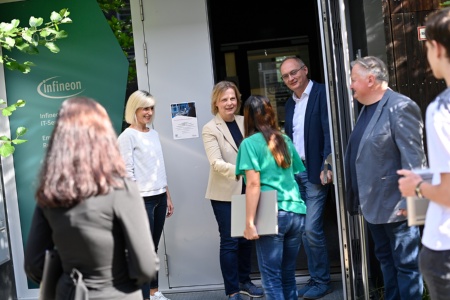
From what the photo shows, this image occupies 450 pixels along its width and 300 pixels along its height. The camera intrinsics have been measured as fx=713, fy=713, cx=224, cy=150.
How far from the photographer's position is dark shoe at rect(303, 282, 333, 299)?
6.09 m

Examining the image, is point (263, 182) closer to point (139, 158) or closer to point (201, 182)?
point (139, 158)

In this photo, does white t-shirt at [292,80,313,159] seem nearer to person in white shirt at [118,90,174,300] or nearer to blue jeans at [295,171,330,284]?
blue jeans at [295,171,330,284]

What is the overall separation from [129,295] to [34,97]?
4143mm

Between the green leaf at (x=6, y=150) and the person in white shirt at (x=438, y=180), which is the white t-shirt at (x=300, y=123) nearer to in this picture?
the green leaf at (x=6, y=150)

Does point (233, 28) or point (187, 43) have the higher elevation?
point (233, 28)

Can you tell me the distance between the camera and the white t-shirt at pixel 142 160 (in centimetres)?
571

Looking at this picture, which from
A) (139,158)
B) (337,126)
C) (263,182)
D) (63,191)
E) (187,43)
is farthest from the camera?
(187,43)

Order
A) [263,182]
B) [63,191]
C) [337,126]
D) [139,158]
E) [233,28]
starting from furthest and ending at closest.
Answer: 1. [233,28]
2. [139,158]
3. [337,126]
4. [263,182]
5. [63,191]

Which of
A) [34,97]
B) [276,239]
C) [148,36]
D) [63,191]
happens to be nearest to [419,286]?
[276,239]

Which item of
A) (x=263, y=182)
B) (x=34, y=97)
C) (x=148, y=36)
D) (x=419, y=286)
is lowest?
(x=419, y=286)

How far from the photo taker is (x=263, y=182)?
4.67 meters

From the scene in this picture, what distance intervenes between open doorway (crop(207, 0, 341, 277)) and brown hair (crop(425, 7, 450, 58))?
7410mm

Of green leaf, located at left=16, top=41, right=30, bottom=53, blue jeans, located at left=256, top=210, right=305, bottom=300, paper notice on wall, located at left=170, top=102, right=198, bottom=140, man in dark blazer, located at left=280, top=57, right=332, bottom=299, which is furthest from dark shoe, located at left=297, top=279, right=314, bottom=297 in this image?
green leaf, located at left=16, top=41, right=30, bottom=53

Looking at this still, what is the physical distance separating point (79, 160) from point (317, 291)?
367cm
